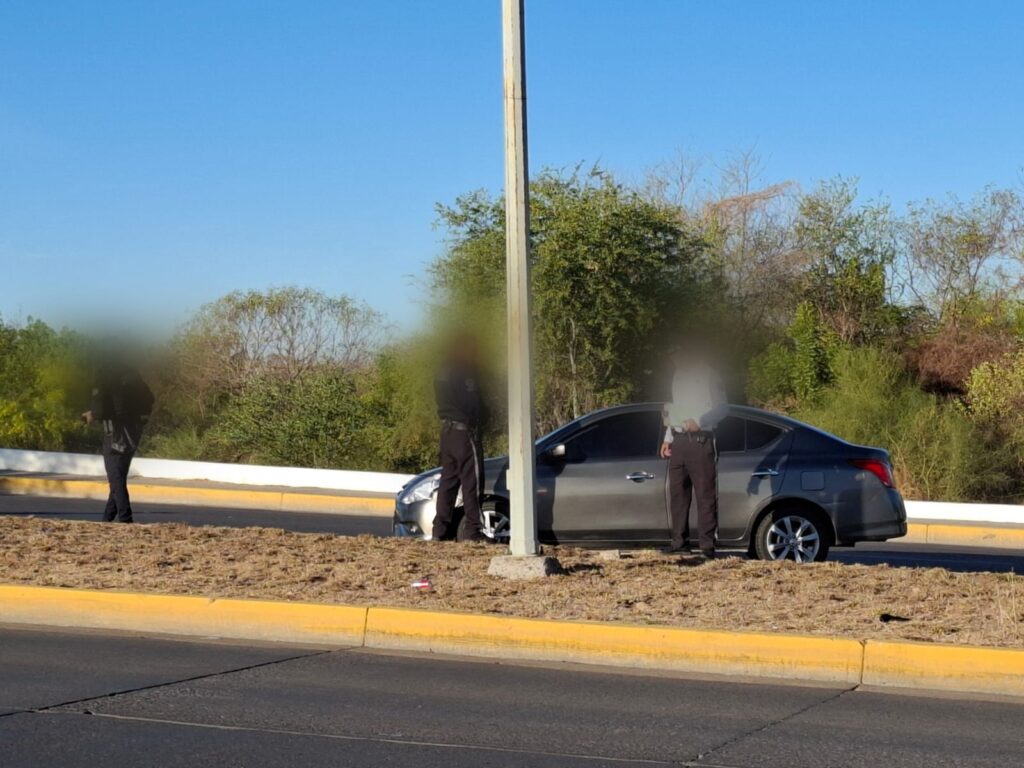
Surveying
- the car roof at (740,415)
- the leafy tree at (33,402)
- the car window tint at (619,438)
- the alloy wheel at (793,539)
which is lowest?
the alloy wheel at (793,539)

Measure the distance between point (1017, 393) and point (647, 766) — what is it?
22.7m

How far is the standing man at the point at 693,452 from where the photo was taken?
1127cm

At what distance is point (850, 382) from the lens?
86.5 feet

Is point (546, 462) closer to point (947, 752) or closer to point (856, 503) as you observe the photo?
point (856, 503)

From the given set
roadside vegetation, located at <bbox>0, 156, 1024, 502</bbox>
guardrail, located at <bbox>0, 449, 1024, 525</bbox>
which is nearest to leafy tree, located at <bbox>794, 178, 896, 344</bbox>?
roadside vegetation, located at <bbox>0, 156, 1024, 502</bbox>

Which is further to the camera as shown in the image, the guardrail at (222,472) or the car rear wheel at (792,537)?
the guardrail at (222,472)

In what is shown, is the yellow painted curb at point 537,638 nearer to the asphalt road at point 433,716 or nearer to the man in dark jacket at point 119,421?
the asphalt road at point 433,716

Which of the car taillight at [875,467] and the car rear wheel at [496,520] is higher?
the car taillight at [875,467]

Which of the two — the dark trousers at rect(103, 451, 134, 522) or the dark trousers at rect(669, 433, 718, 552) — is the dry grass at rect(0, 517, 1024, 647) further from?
the dark trousers at rect(103, 451, 134, 522)

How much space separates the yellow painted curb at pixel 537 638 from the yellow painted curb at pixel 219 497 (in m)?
11.0

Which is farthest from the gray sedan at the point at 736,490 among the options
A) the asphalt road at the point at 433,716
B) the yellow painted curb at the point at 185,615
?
the asphalt road at the point at 433,716

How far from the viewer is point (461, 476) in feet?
39.4

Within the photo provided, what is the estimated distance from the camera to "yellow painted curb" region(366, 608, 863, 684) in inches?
315

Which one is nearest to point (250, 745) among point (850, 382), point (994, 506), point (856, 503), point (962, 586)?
point (962, 586)
